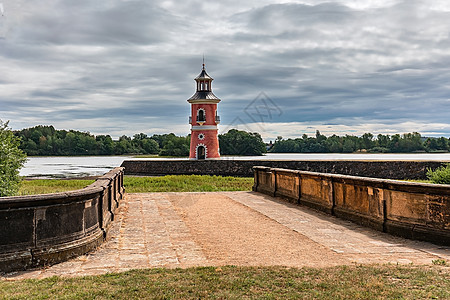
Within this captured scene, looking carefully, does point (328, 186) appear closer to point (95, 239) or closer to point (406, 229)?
point (406, 229)

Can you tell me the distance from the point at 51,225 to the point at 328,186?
6402 mm

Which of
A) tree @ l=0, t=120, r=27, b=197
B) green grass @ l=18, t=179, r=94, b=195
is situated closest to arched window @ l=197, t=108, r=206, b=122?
green grass @ l=18, t=179, r=94, b=195

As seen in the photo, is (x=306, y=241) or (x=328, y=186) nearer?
(x=306, y=241)

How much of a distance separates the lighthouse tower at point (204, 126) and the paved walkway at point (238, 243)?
32.4 meters

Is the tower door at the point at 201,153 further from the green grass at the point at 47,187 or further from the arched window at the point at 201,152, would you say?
the green grass at the point at 47,187

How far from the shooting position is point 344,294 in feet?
13.9

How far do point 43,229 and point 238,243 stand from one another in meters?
3.00

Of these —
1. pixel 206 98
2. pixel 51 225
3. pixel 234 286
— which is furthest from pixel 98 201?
pixel 206 98

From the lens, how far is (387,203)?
7.52 meters

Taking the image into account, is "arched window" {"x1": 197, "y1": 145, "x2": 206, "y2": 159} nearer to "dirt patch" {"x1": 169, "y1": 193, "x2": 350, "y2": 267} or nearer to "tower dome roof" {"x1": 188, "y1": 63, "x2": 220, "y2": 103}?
"tower dome roof" {"x1": 188, "y1": 63, "x2": 220, "y2": 103}

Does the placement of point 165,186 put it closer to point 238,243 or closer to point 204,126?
point 238,243

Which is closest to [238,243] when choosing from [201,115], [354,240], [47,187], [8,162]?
[354,240]

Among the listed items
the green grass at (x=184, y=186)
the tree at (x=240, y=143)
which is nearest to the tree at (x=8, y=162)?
the green grass at (x=184, y=186)

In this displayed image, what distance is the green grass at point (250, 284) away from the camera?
422 cm
